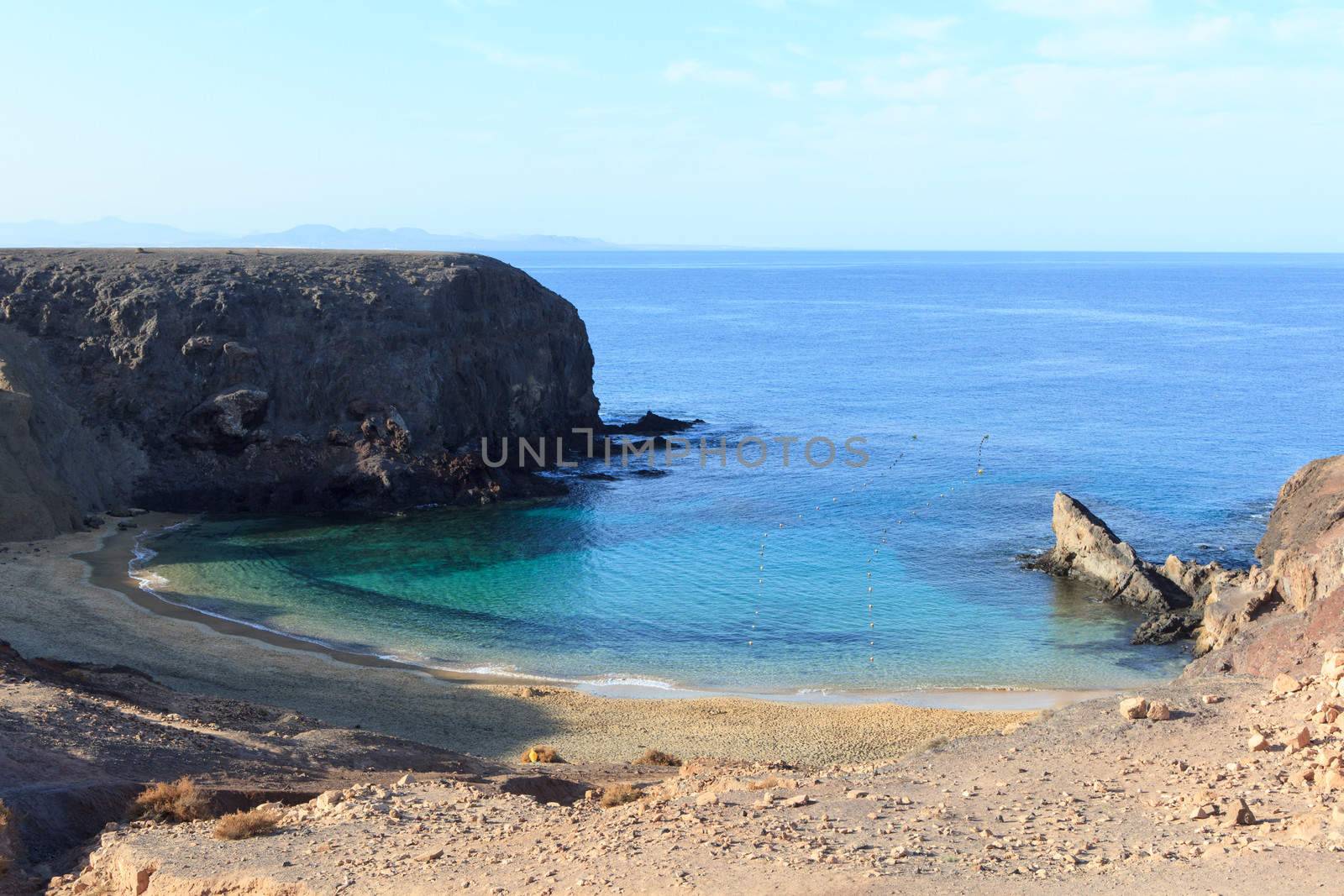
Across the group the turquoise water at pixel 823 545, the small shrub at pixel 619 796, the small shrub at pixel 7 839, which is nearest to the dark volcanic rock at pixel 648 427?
the turquoise water at pixel 823 545

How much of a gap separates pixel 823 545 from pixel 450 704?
21.4 meters

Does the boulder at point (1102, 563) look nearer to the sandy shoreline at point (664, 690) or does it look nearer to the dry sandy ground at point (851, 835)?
the sandy shoreline at point (664, 690)

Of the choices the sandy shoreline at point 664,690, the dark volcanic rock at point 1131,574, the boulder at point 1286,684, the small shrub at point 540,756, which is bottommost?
the sandy shoreline at point 664,690

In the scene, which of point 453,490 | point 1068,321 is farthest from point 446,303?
point 1068,321

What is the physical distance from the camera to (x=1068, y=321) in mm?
154000

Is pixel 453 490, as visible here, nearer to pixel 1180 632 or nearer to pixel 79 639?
pixel 79 639

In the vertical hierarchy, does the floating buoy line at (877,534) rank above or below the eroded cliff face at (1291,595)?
below

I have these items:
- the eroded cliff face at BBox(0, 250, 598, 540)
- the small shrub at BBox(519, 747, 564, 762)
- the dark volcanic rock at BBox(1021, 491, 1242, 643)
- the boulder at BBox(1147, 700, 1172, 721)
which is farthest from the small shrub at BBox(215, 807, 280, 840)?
the eroded cliff face at BBox(0, 250, 598, 540)

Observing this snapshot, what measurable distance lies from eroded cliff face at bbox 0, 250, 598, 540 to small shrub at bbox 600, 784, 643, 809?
3694cm

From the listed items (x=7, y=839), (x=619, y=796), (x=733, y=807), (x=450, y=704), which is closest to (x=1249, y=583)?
(x=733, y=807)

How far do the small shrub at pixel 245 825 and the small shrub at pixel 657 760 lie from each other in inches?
355

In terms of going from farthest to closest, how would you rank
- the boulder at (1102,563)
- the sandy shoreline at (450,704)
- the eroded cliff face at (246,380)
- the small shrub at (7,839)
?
the eroded cliff face at (246,380) → the boulder at (1102,563) → the sandy shoreline at (450,704) → the small shrub at (7,839)

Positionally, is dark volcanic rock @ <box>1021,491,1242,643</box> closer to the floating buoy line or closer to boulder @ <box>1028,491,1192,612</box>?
A: boulder @ <box>1028,491,1192,612</box>

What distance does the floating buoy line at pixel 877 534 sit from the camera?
3688cm
